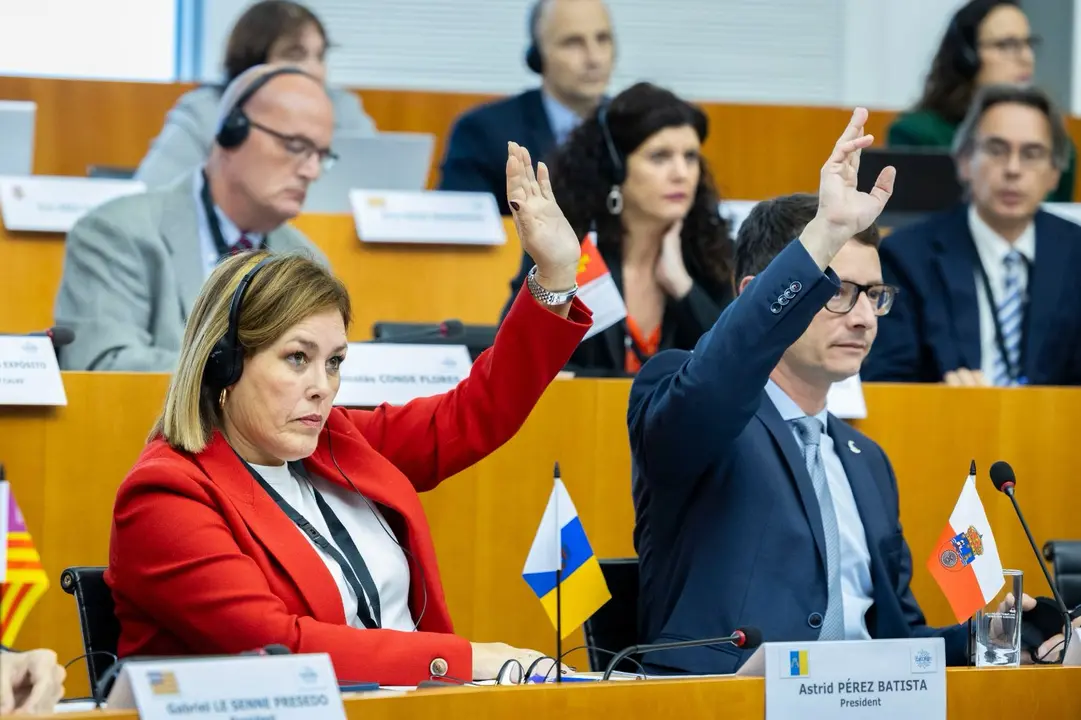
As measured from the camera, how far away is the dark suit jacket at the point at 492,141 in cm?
503

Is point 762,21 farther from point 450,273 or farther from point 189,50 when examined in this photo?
point 450,273

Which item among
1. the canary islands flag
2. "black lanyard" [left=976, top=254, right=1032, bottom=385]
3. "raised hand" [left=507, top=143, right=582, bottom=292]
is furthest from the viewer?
"black lanyard" [left=976, top=254, right=1032, bottom=385]

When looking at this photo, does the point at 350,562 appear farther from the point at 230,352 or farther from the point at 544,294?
the point at 544,294

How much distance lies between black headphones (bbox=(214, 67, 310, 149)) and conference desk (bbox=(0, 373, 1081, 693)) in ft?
2.99

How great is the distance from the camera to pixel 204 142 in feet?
15.7

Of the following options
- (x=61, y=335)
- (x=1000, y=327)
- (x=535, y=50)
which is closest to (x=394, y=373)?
(x=61, y=335)

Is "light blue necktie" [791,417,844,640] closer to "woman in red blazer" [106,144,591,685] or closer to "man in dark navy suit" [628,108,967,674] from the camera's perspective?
"man in dark navy suit" [628,108,967,674]

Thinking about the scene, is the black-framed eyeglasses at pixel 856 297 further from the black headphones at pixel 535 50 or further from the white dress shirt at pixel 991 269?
the black headphones at pixel 535 50

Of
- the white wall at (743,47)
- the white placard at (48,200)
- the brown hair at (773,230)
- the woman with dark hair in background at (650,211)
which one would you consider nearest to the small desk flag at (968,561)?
the brown hair at (773,230)

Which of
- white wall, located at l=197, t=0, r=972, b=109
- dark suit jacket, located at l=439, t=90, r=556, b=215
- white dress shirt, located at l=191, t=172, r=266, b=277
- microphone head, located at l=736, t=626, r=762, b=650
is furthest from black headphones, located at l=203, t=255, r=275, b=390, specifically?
white wall, located at l=197, t=0, r=972, b=109

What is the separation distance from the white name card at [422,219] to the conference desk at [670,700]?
279cm

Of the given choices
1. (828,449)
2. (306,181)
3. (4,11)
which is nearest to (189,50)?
(4,11)

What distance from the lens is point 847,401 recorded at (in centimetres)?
333

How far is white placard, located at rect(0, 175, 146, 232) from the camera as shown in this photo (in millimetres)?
4293
